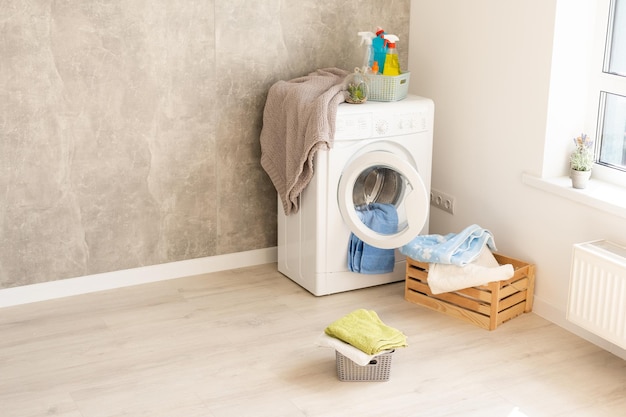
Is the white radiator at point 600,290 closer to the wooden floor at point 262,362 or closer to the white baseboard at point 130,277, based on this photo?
the wooden floor at point 262,362

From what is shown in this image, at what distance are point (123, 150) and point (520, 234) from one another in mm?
1697

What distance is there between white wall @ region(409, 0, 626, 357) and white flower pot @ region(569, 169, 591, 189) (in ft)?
0.24

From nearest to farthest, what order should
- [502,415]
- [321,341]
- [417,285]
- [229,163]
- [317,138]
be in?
[502,415], [321,341], [317,138], [417,285], [229,163]

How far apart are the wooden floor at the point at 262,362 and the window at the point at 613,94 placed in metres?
0.73

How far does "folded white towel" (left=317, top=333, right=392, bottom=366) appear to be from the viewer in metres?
2.71

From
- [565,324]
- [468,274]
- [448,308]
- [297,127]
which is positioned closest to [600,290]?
[565,324]

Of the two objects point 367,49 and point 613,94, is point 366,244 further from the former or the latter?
point 613,94

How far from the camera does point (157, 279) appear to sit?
3.65 meters

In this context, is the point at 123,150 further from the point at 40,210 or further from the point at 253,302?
the point at 253,302

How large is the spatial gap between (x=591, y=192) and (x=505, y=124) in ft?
1.67

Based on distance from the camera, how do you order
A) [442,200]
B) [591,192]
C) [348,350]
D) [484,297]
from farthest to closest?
1. [442,200]
2. [484,297]
3. [591,192]
4. [348,350]

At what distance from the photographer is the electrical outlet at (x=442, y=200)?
150 inches

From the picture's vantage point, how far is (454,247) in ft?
10.7

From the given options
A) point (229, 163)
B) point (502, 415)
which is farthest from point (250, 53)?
point (502, 415)
